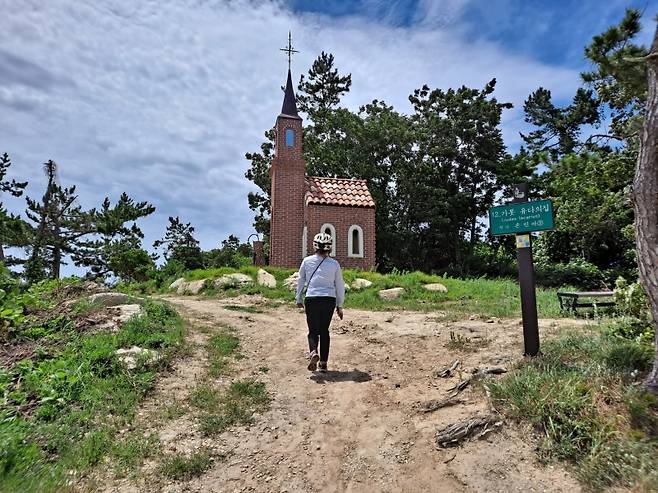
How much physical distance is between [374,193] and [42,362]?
2339cm

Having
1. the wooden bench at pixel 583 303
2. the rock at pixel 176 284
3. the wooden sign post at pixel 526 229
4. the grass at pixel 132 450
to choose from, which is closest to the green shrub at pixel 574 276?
the wooden bench at pixel 583 303

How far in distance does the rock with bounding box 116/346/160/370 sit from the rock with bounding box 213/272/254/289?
26.6 ft

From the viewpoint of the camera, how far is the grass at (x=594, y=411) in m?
3.10

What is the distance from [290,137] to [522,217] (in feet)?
47.7

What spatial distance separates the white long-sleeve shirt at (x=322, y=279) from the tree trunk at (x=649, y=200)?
129 inches

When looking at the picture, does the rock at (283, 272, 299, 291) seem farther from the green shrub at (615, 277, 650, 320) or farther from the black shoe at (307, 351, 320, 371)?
the green shrub at (615, 277, 650, 320)

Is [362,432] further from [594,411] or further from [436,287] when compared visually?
[436,287]

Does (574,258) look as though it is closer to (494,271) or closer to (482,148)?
(494,271)

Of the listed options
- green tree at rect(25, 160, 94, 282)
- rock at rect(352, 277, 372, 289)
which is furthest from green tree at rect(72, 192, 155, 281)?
rock at rect(352, 277, 372, 289)

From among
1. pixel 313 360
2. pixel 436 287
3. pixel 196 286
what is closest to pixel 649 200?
pixel 313 360

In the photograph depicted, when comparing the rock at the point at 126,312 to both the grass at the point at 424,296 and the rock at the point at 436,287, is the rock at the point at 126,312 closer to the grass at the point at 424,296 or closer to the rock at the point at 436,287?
the grass at the point at 424,296

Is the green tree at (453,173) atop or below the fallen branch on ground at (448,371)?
atop

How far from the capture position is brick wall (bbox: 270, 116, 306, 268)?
57.8ft

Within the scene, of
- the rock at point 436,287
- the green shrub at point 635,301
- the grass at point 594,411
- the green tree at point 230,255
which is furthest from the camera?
the green tree at point 230,255
